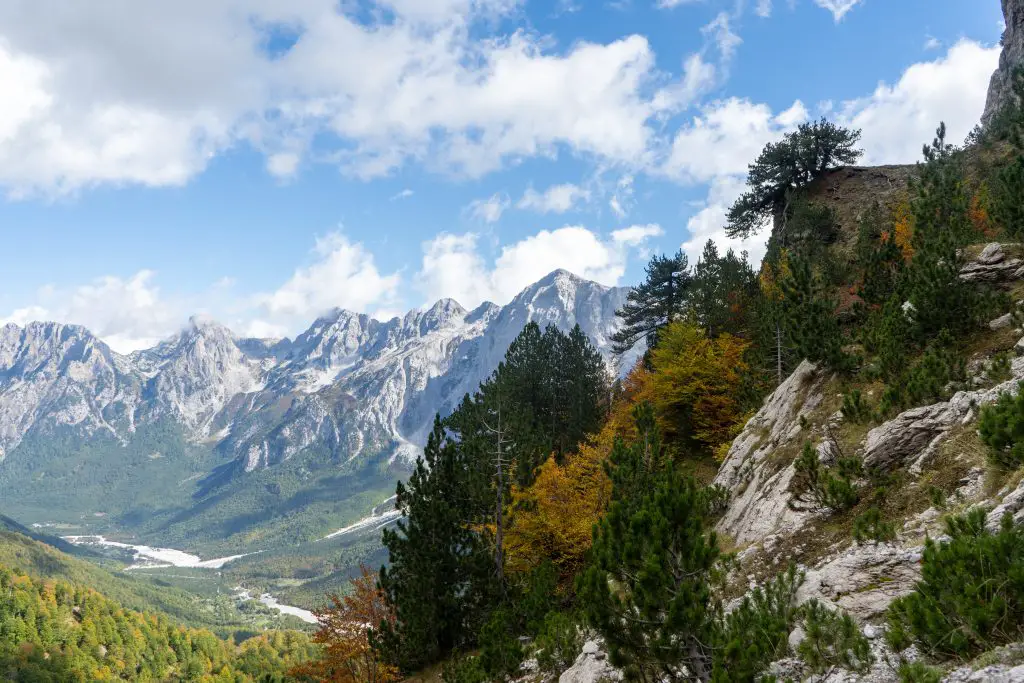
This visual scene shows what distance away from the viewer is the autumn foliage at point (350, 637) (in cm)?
2848

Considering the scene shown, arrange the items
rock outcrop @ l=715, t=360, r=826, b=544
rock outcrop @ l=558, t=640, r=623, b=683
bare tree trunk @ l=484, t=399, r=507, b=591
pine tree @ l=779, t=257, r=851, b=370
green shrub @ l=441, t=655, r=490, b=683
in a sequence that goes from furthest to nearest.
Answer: bare tree trunk @ l=484, t=399, r=507, b=591 < pine tree @ l=779, t=257, r=851, b=370 < green shrub @ l=441, t=655, r=490, b=683 < rock outcrop @ l=715, t=360, r=826, b=544 < rock outcrop @ l=558, t=640, r=623, b=683

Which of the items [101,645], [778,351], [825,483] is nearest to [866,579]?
[825,483]

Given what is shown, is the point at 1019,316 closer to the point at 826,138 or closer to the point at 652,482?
the point at 652,482

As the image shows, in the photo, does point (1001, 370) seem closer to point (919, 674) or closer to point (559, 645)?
point (919, 674)

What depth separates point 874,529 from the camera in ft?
34.0

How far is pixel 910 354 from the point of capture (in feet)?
55.1

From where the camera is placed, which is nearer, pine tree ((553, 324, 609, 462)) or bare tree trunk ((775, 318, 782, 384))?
bare tree trunk ((775, 318, 782, 384))

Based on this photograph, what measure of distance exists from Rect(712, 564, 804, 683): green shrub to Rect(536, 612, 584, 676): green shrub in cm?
701

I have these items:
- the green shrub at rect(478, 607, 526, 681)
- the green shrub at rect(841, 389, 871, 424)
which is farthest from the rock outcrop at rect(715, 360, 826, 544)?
the green shrub at rect(478, 607, 526, 681)

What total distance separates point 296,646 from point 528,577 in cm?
19404

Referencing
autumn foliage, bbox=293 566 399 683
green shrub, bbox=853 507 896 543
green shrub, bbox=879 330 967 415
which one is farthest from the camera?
autumn foliage, bbox=293 566 399 683

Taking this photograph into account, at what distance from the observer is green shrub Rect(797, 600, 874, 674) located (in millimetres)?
7031

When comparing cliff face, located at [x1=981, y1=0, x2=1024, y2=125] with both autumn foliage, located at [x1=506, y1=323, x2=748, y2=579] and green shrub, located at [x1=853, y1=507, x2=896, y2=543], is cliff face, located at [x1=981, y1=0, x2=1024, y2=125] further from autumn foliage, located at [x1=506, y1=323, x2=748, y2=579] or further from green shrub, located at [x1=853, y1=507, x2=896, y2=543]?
green shrub, located at [x1=853, y1=507, x2=896, y2=543]

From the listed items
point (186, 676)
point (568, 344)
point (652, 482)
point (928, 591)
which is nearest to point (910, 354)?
point (652, 482)
